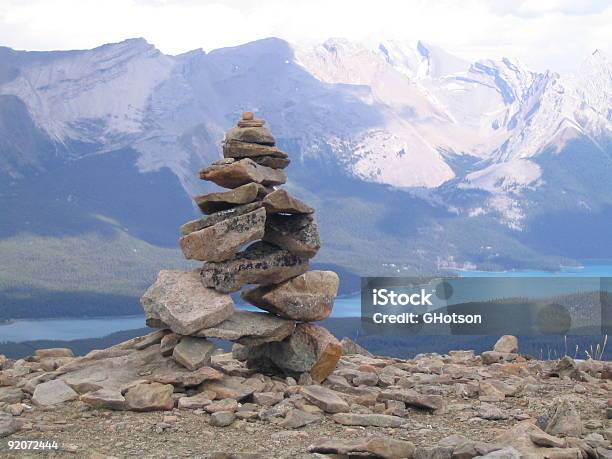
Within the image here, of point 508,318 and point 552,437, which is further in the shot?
point 508,318

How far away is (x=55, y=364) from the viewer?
30469 mm

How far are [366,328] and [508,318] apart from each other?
1349cm

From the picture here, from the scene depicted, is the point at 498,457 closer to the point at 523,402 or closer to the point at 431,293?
the point at 523,402

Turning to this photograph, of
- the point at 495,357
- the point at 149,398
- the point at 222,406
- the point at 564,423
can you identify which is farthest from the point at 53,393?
the point at 495,357

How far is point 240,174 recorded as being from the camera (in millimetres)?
27609

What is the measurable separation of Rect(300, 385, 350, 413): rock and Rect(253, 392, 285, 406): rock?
1.99 ft

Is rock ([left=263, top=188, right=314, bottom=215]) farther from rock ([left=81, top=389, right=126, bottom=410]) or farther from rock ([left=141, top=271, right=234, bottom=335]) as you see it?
rock ([left=81, top=389, right=126, bottom=410])

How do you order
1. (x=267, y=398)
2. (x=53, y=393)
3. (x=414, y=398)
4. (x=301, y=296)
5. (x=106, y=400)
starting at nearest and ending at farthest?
(x=106, y=400) < (x=267, y=398) < (x=414, y=398) < (x=53, y=393) < (x=301, y=296)

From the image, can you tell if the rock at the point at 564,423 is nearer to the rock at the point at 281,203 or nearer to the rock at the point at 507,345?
the rock at the point at 281,203

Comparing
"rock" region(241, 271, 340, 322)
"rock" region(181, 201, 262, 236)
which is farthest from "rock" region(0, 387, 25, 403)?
"rock" region(241, 271, 340, 322)

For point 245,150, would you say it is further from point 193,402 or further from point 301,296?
point 193,402

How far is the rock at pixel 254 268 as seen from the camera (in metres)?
27.2

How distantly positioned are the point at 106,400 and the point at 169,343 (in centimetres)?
375

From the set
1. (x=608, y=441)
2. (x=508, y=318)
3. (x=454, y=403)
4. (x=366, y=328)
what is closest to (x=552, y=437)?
(x=608, y=441)
